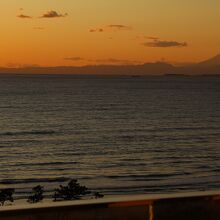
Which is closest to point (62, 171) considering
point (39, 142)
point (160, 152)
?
point (160, 152)

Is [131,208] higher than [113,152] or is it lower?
lower

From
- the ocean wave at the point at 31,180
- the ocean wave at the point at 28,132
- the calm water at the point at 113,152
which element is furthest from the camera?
the ocean wave at the point at 28,132

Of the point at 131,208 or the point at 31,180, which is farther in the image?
the point at 31,180

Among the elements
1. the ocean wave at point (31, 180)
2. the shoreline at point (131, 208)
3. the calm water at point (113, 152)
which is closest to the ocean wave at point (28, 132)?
the calm water at point (113, 152)

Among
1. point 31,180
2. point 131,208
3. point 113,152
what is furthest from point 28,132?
point 131,208

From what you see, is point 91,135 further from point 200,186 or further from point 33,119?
point 200,186

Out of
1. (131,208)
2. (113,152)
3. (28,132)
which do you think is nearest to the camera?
(131,208)

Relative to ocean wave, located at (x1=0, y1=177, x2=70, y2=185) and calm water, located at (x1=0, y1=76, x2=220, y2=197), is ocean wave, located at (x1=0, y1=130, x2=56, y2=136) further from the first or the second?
ocean wave, located at (x1=0, y1=177, x2=70, y2=185)

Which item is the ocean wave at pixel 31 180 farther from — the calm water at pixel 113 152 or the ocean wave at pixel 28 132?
the ocean wave at pixel 28 132

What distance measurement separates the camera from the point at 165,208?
2295 millimetres

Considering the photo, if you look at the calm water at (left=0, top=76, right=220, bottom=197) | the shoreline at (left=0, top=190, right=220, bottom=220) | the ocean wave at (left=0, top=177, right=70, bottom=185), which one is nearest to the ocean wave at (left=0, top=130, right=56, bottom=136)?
the calm water at (left=0, top=76, right=220, bottom=197)

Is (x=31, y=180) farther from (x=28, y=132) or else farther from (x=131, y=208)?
(x=28, y=132)

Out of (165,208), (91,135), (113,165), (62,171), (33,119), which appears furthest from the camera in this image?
(33,119)

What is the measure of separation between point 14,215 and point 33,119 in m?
71.2
